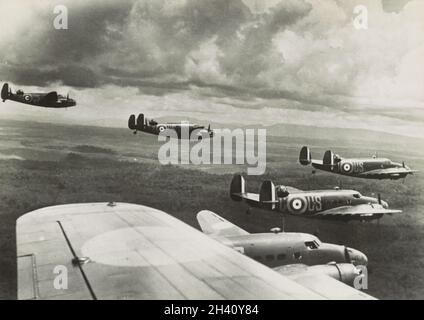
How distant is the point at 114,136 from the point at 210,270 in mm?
7161

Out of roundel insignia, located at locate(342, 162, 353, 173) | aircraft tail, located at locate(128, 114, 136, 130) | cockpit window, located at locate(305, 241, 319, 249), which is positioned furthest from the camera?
roundel insignia, located at locate(342, 162, 353, 173)

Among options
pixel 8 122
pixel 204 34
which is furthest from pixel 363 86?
pixel 8 122

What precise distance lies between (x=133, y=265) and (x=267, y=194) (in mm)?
6794

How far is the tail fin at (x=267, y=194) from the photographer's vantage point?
1120cm

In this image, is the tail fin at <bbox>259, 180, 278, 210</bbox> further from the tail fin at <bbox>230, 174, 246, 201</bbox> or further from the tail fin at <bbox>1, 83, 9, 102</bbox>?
the tail fin at <bbox>1, 83, 9, 102</bbox>

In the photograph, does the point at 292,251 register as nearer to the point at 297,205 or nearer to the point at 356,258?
the point at 356,258

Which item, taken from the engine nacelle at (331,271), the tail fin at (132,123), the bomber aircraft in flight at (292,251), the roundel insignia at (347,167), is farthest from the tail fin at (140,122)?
the roundel insignia at (347,167)

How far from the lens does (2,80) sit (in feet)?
34.1

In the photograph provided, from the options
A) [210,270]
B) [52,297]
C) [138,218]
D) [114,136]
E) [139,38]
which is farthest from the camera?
[114,136]

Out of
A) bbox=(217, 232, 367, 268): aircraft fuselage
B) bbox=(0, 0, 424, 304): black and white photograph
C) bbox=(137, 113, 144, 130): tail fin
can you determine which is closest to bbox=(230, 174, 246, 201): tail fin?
bbox=(0, 0, 424, 304): black and white photograph

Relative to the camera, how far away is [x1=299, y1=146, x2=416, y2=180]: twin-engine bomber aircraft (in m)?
11.3

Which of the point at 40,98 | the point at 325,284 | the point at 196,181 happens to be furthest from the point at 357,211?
the point at 40,98

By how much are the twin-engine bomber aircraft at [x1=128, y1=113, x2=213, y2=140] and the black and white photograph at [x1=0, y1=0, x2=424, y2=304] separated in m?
0.04

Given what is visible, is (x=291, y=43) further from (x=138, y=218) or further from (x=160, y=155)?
(x=138, y=218)
